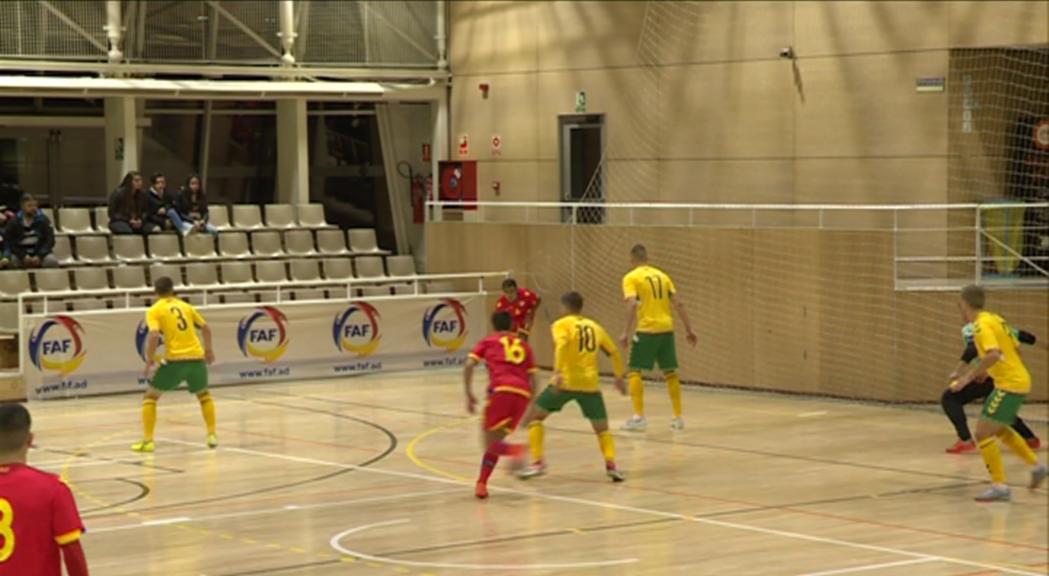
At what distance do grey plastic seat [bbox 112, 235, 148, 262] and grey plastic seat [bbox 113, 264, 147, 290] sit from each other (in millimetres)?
472

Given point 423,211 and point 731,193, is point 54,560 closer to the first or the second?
point 731,193

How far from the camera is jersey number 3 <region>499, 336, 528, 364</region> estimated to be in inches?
671

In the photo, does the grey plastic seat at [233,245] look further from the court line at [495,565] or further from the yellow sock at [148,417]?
the court line at [495,565]

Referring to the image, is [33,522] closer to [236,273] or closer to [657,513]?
[657,513]

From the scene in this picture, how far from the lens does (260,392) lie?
27047 mm

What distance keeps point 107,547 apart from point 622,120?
16.9 metres

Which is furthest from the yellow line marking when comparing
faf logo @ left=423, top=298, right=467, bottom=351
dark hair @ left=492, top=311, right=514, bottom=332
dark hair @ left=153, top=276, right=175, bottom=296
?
faf logo @ left=423, top=298, right=467, bottom=351

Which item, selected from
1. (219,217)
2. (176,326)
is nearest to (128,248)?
(219,217)

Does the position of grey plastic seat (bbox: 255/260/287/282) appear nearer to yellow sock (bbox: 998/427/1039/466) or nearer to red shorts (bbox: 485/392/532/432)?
red shorts (bbox: 485/392/532/432)

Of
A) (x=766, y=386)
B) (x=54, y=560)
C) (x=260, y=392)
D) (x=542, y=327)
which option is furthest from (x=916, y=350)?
(x=54, y=560)

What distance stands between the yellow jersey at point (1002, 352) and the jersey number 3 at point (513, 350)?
4.29m

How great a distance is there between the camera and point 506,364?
17.0 metres

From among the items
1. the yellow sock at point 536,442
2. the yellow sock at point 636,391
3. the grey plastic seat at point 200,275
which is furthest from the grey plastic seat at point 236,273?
the yellow sock at point 536,442

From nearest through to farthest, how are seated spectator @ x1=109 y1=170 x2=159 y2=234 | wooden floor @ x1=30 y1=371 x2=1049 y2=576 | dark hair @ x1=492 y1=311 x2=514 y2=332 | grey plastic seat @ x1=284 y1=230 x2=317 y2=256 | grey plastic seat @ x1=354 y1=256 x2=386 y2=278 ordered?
1. wooden floor @ x1=30 y1=371 x2=1049 y2=576
2. dark hair @ x1=492 y1=311 x2=514 y2=332
3. seated spectator @ x1=109 y1=170 x2=159 y2=234
4. grey plastic seat @ x1=284 y1=230 x2=317 y2=256
5. grey plastic seat @ x1=354 y1=256 x2=386 y2=278
